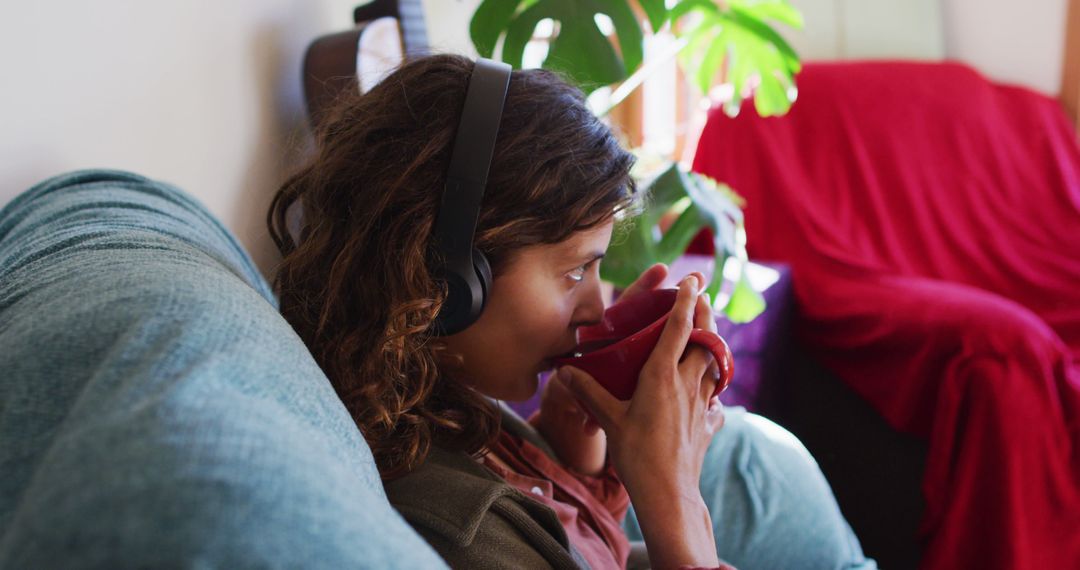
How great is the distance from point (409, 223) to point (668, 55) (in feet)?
3.20

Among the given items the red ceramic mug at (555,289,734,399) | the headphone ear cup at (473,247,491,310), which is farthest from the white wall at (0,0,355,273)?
the red ceramic mug at (555,289,734,399)

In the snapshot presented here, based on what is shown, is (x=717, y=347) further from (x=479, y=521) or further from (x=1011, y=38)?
(x=1011, y=38)

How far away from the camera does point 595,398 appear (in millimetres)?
837

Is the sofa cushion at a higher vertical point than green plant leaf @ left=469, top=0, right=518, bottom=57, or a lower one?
lower

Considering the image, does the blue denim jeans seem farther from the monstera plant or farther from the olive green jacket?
the olive green jacket

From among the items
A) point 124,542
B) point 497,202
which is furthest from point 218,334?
point 497,202

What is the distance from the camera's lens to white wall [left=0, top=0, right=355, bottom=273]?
0.77 m

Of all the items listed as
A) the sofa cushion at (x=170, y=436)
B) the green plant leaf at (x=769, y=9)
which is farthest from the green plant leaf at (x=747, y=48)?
Answer: the sofa cushion at (x=170, y=436)

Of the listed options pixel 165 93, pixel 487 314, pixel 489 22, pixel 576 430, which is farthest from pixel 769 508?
pixel 165 93

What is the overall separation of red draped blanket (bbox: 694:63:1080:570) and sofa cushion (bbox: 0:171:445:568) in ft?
4.94

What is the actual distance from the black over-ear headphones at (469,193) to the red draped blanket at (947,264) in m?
1.27

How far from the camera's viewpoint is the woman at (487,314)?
2.46ft

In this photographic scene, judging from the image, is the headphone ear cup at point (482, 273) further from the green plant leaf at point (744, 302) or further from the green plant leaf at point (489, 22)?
the green plant leaf at point (744, 302)

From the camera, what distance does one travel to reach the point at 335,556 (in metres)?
0.32
